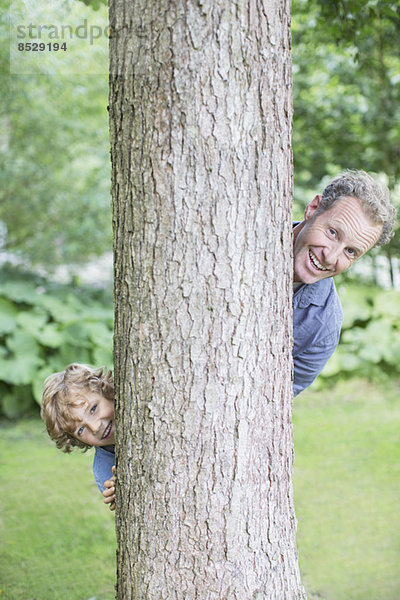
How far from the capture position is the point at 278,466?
149 centimetres

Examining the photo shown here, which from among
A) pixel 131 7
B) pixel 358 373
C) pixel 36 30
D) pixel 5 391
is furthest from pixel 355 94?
pixel 131 7

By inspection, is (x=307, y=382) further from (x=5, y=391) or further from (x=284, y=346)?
(x=5, y=391)

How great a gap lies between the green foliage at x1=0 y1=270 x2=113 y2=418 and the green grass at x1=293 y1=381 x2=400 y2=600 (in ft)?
6.86

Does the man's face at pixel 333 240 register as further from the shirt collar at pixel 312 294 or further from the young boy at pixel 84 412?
the young boy at pixel 84 412

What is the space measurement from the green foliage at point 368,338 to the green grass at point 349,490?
6.7 inches

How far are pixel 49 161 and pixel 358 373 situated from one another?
4100 mm

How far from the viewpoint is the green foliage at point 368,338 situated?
6086mm

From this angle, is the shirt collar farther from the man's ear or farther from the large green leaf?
the large green leaf

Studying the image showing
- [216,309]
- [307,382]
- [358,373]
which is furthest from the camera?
[358,373]

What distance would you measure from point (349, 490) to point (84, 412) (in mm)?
2699

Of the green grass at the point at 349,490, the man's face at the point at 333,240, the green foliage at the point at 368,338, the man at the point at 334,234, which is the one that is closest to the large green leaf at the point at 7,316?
the green grass at the point at 349,490

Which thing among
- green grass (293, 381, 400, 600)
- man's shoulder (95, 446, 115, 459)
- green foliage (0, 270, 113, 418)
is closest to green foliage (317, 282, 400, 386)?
green grass (293, 381, 400, 600)

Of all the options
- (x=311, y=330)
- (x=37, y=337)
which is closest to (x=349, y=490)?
(x=311, y=330)

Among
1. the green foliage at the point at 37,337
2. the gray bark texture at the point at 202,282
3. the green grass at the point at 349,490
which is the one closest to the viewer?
the gray bark texture at the point at 202,282
